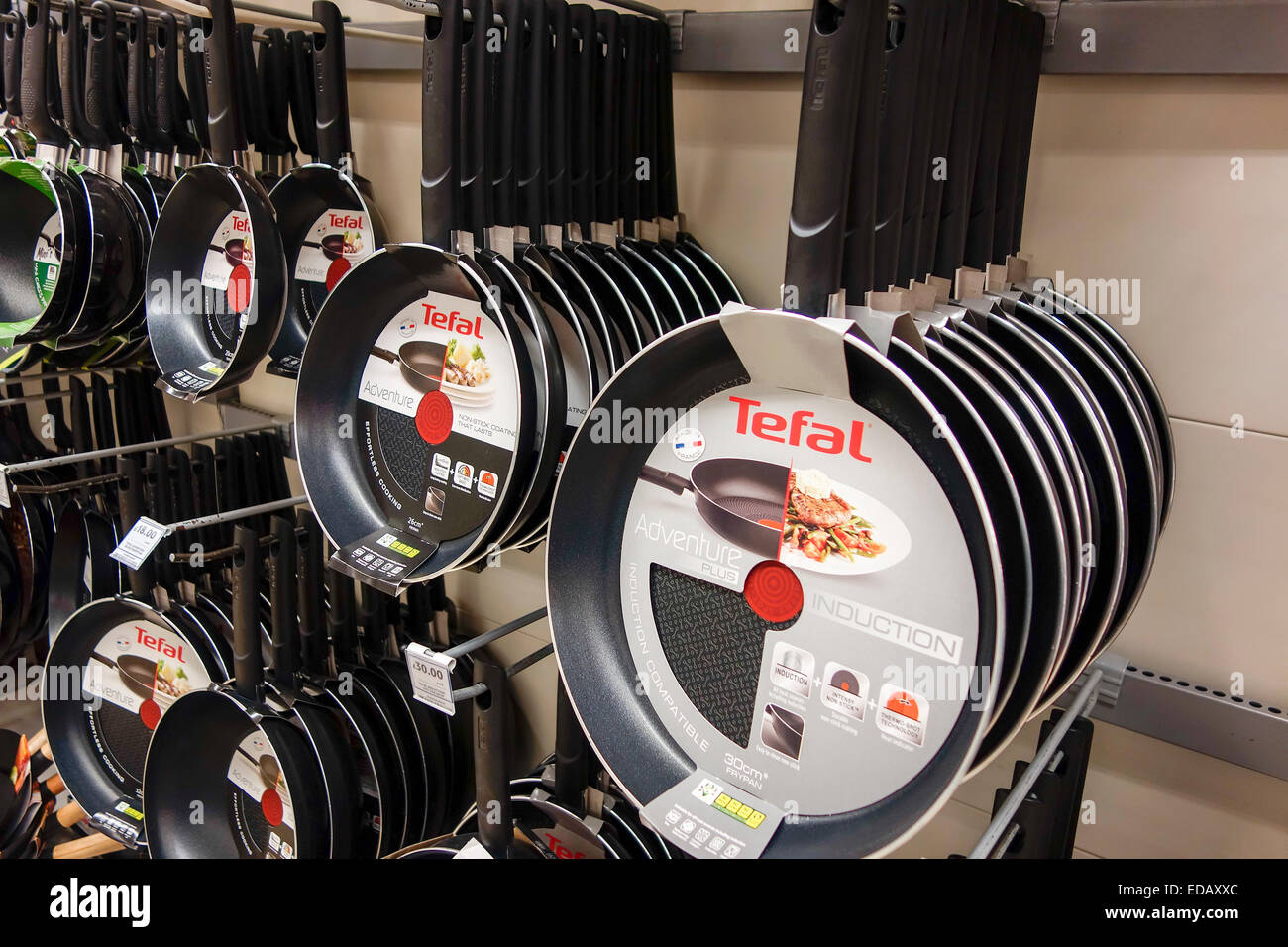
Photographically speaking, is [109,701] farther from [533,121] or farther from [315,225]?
[533,121]

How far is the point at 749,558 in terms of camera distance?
2.24ft

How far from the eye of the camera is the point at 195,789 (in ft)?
4.63

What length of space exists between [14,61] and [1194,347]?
1631 mm

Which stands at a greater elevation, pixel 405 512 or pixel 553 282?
pixel 553 282

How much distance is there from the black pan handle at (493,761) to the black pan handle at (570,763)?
0.37 ft

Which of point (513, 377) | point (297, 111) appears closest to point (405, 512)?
point (513, 377)

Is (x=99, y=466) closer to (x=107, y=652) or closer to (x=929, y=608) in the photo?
(x=107, y=652)

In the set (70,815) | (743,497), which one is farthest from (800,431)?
(70,815)

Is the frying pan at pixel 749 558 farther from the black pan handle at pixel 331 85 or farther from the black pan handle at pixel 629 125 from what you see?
the black pan handle at pixel 331 85

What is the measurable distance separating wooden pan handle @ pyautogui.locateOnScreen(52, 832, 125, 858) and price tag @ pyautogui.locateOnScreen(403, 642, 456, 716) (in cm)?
104

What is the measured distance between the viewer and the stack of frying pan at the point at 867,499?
58cm

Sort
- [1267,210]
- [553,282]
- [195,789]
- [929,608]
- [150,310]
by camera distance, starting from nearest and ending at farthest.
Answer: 1. [929,608]
2. [1267,210]
3. [553,282]
4. [150,310]
5. [195,789]

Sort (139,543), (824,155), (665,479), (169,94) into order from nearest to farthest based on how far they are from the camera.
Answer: (824,155), (665,479), (139,543), (169,94)
